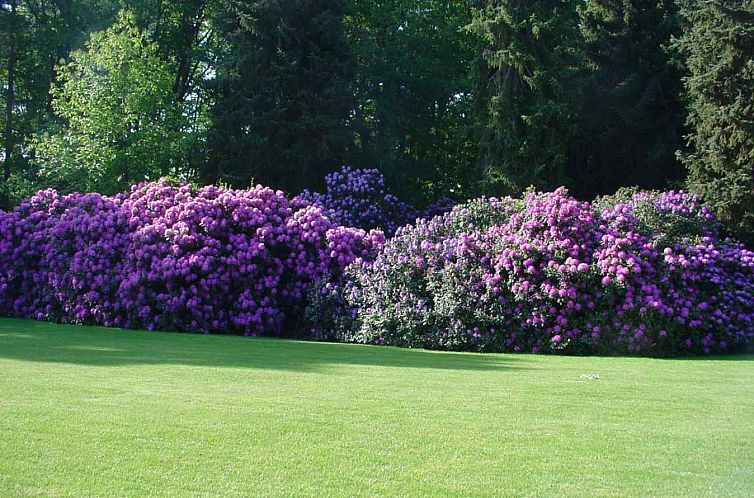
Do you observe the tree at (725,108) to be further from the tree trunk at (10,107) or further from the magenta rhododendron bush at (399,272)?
the tree trunk at (10,107)

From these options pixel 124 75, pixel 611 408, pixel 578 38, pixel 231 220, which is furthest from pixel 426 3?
pixel 611 408

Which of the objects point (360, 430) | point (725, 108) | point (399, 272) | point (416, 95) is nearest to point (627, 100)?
point (725, 108)

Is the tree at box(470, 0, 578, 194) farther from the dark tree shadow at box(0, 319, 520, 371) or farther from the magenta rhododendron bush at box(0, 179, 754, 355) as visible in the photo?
the dark tree shadow at box(0, 319, 520, 371)

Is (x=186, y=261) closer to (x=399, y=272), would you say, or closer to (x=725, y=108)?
(x=399, y=272)

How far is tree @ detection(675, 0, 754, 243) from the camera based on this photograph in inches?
717

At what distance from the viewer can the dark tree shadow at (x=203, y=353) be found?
10000mm

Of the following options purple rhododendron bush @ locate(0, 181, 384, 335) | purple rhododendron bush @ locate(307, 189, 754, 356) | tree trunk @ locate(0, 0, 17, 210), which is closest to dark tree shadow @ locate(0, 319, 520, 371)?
purple rhododendron bush @ locate(307, 189, 754, 356)

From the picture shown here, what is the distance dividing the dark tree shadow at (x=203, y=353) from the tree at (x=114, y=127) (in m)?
13.5

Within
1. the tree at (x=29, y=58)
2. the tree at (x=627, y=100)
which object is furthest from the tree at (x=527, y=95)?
the tree at (x=29, y=58)

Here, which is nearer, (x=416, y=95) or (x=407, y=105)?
(x=407, y=105)

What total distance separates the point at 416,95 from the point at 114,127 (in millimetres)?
11167

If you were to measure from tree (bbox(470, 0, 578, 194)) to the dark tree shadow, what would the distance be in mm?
12445

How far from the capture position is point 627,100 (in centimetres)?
2478

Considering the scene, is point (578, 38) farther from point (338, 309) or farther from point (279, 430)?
point (279, 430)
